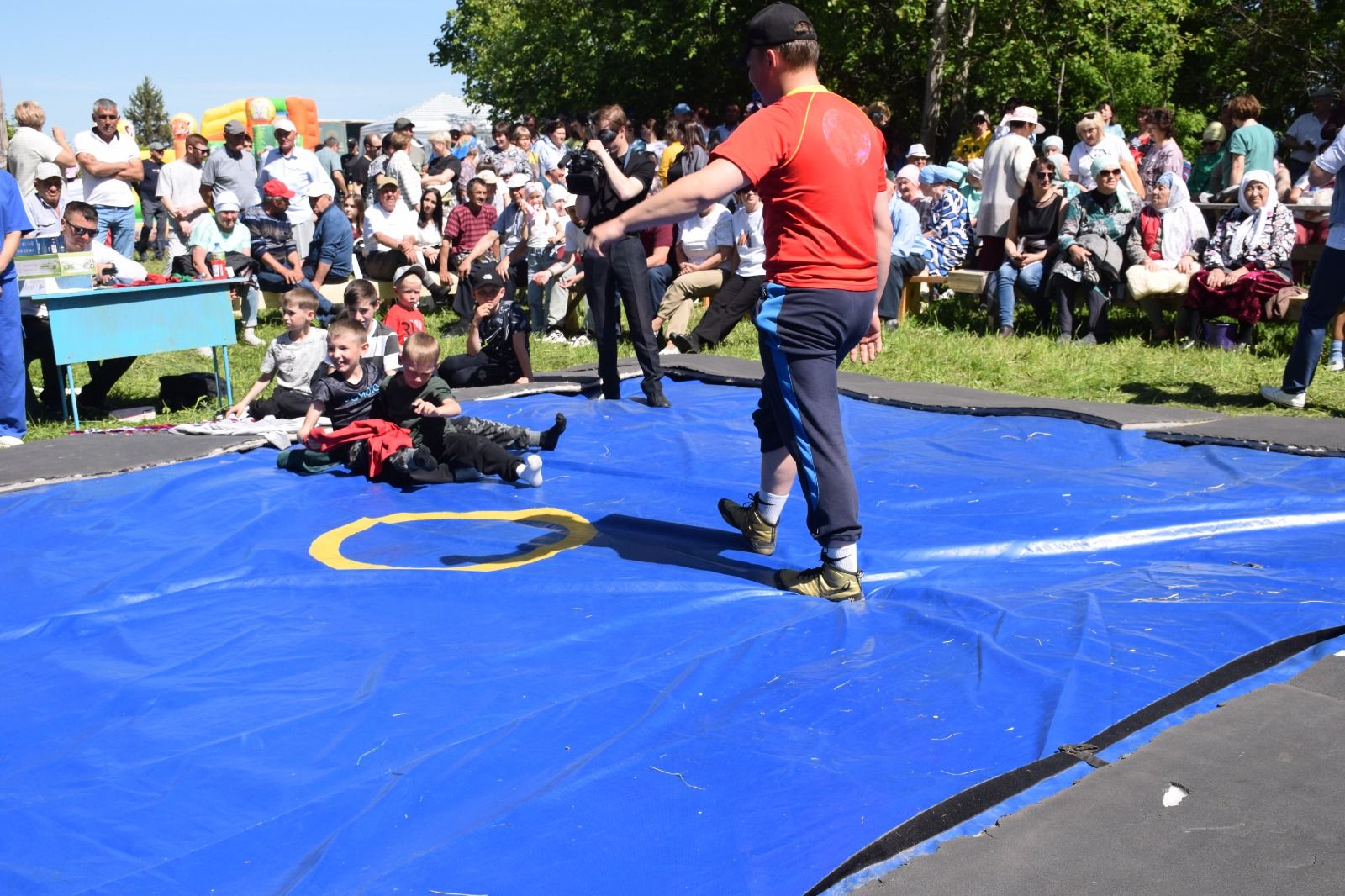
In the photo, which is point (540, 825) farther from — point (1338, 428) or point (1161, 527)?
point (1338, 428)

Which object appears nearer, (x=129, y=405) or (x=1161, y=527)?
(x=1161, y=527)

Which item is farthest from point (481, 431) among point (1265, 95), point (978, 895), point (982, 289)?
point (1265, 95)

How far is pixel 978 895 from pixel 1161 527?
2.91 metres

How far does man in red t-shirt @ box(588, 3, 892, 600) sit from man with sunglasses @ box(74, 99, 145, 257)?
1008cm

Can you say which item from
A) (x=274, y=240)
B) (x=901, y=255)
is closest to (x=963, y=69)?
(x=901, y=255)

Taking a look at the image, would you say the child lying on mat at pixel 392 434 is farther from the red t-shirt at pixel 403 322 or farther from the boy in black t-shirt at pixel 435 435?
the red t-shirt at pixel 403 322

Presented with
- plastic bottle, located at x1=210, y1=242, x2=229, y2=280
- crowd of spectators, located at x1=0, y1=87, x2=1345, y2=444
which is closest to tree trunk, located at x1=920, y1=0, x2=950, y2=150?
crowd of spectators, located at x1=0, y1=87, x2=1345, y2=444

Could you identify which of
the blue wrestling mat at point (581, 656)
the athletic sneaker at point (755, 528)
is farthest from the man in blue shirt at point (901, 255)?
the athletic sneaker at point (755, 528)

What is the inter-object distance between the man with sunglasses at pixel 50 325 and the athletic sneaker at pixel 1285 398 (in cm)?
757

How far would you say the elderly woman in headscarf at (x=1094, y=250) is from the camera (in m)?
10.2

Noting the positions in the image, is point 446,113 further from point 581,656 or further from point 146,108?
point 146,108

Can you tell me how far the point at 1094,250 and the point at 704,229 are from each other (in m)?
3.36

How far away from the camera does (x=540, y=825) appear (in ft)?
9.69

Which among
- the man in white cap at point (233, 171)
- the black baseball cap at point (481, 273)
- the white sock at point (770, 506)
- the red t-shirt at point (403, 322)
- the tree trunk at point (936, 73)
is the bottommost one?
the white sock at point (770, 506)
